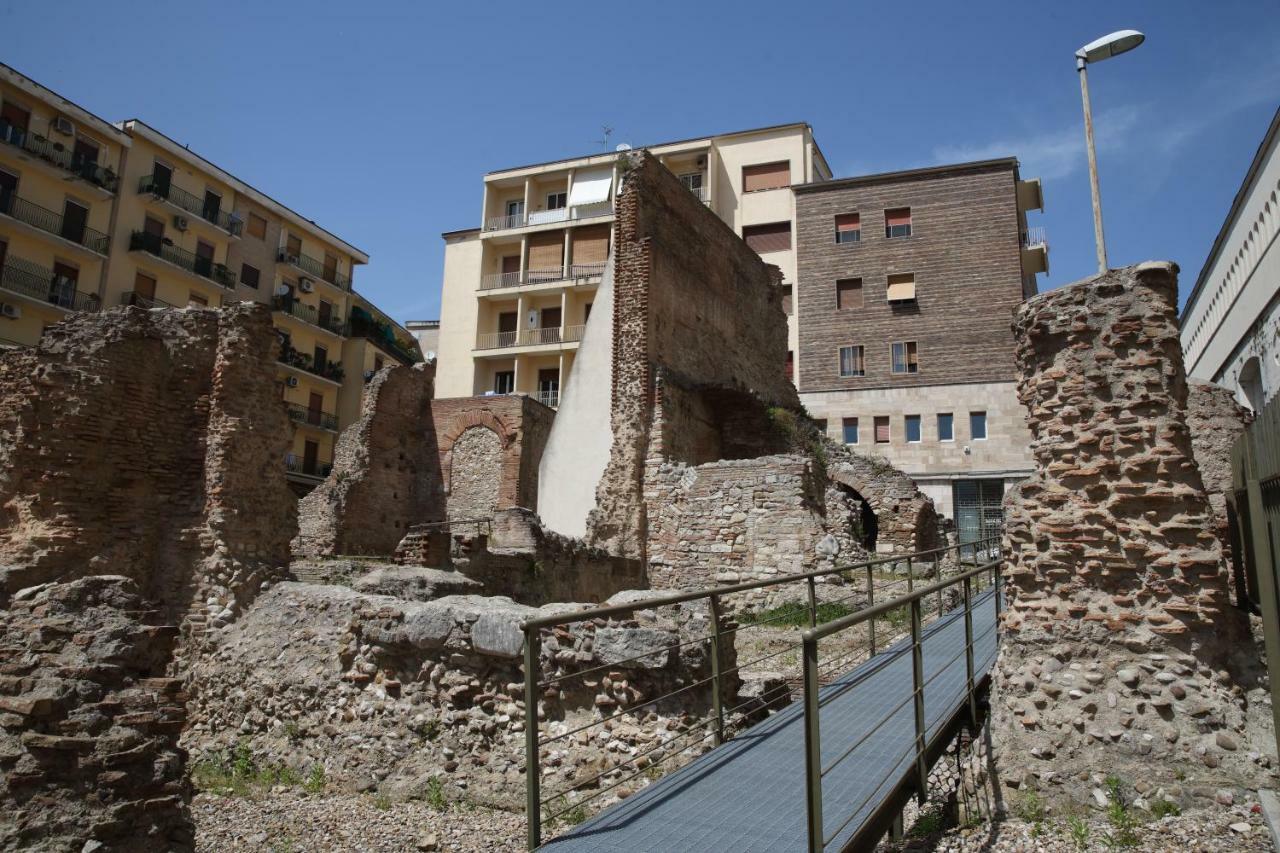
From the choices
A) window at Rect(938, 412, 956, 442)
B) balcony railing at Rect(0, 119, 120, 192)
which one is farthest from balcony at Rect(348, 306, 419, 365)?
window at Rect(938, 412, 956, 442)

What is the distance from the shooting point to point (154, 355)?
9.30 meters

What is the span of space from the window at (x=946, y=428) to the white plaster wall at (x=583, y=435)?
607 inches

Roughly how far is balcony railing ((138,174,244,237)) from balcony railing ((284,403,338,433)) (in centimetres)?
747

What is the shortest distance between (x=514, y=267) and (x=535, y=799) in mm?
35669

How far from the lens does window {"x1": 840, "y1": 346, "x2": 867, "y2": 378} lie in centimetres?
2942

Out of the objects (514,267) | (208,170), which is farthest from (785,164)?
(208,170)

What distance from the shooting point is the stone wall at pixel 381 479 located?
899 inches

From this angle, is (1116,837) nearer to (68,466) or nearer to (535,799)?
(535,799)

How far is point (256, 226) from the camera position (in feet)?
115

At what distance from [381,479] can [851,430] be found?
1580cm

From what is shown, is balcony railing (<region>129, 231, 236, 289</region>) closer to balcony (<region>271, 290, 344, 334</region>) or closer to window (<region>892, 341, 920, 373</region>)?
→ balcony (<region>271, 290, 344, 334</region>)

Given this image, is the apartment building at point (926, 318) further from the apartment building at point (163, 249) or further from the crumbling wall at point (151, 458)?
the crumbling wall at point (151, 458)

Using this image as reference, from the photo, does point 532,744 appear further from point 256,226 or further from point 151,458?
point 256,226

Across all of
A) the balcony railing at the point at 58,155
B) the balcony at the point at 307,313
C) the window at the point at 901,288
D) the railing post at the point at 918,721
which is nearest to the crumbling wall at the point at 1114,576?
the railing post at the point at 918,721
